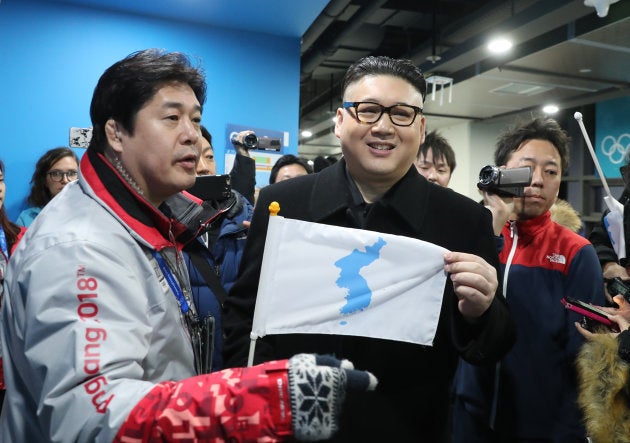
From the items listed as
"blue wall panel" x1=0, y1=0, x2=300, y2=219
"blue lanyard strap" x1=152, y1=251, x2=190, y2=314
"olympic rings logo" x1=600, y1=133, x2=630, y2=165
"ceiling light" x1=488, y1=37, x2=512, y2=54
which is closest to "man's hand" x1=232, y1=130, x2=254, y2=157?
"blue wall panel" x1=0, y1=0, x2=300, y2=219

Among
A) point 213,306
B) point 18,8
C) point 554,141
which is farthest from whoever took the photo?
point 18,8

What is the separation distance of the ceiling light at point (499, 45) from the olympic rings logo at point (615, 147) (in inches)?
144

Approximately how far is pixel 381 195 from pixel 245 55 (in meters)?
3.34

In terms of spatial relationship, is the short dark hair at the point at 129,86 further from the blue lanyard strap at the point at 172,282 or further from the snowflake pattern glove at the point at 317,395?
the snowflake pattern glove at the point at 317,395

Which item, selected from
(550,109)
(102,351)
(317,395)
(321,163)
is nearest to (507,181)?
(317,395)

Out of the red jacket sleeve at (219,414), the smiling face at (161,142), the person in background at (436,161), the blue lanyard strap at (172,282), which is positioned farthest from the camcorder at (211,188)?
the red jacket sleeve at (219,414)

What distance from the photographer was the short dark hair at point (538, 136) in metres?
2.22

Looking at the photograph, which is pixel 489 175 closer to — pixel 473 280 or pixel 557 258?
pixel 557 258

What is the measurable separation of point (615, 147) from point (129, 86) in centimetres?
923

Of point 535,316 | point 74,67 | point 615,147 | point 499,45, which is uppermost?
point 499,45

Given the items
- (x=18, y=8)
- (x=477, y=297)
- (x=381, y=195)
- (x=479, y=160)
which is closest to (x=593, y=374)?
(x=477, y=297)

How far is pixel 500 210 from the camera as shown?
→ 2.24m

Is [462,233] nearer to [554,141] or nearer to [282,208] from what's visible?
[282,208]

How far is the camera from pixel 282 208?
1678 millimetres
